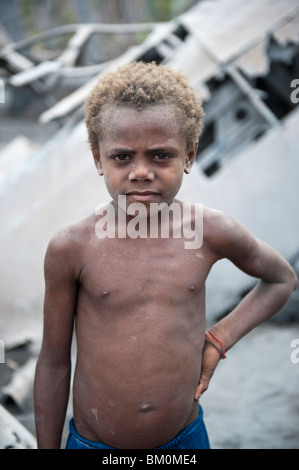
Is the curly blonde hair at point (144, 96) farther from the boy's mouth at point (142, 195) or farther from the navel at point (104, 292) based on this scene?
the navel at point (104, 292)

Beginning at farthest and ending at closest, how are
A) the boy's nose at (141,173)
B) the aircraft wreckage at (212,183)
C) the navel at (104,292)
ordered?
the aircraft wreckage at (212,183) < the navel at (104,292) < the boy's nose at (141,173)

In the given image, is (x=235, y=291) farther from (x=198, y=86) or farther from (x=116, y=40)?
(x=116, y=40)

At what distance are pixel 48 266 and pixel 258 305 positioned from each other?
29.4 inches

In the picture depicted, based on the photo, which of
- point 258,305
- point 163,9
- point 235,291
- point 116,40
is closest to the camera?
point 258,305

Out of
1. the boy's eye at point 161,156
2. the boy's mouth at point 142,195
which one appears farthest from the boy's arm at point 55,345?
the boy's eye at point 161,156

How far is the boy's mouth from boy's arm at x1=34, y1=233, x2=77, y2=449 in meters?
0.26

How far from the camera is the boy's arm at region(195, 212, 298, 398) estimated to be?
1.72m

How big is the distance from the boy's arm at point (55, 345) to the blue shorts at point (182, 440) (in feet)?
0.24

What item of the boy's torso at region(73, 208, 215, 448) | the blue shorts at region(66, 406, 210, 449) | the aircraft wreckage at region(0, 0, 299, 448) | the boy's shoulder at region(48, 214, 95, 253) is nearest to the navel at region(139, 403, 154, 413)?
the boy's torso at region(73, 208, 215, 448)

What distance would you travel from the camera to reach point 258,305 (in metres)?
1.86

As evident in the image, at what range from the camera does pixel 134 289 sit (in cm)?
162

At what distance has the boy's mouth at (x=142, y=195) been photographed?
153cm
